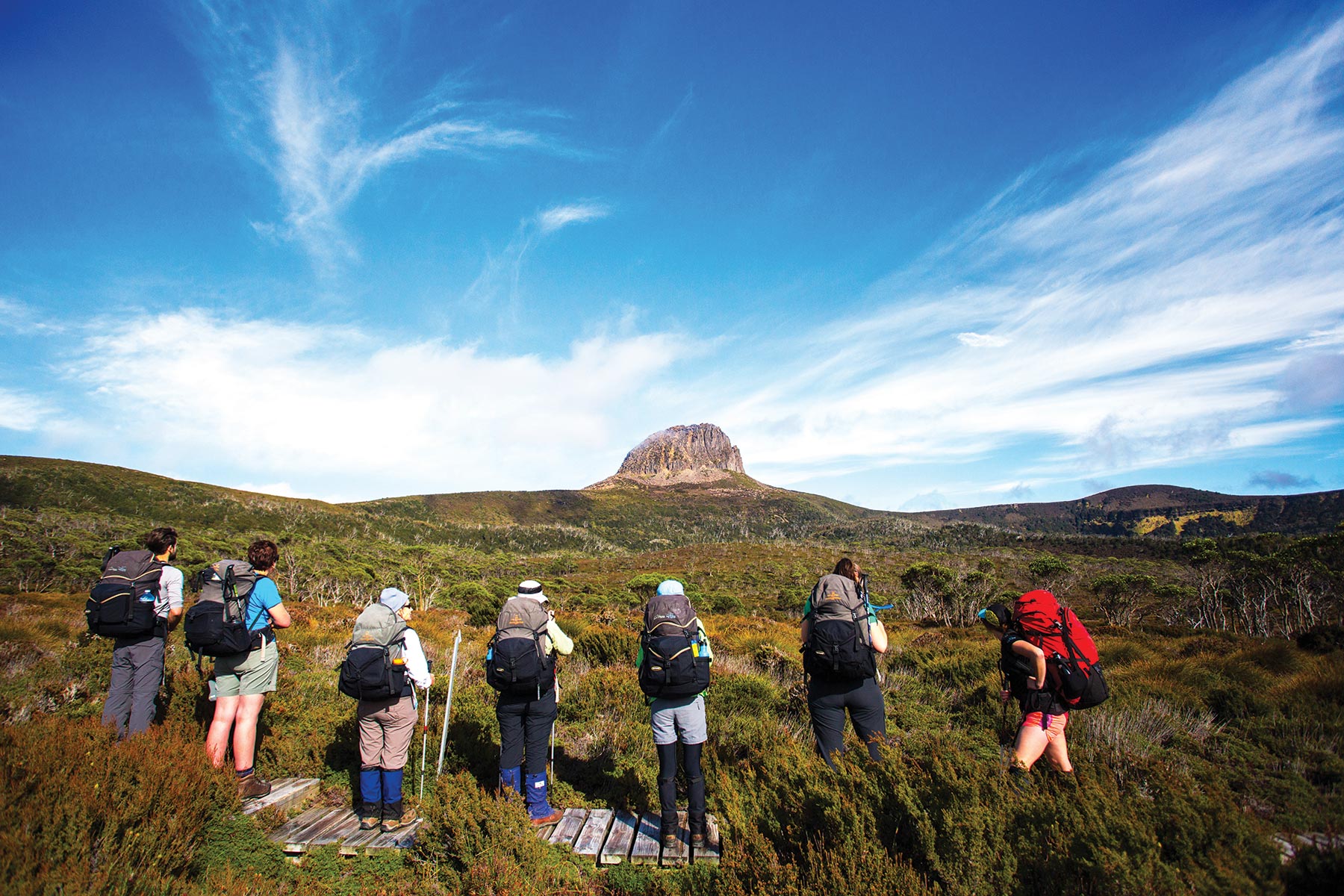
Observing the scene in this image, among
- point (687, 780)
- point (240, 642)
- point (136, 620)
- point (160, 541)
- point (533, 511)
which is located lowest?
point (687, 780)

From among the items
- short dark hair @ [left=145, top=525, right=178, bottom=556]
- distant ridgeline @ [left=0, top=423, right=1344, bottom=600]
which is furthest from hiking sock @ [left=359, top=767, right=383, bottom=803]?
distant ridgeline @ [left=0, top=423, right=1344, bottom=600]

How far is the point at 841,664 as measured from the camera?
4113 millimetres

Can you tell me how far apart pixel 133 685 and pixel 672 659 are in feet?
15.3

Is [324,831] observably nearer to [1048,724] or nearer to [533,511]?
[1048,724]

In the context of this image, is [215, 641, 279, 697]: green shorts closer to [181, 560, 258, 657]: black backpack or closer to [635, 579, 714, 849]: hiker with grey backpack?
[181, 560, 258, 657]: black backpack

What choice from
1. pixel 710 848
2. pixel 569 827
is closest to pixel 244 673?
pixel 569 827

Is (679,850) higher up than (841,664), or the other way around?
(841,664)

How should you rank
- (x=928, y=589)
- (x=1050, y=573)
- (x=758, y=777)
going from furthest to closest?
1. (x=1050, y=573)
2. (x=928, y=589)
3. (x=758, y=777)

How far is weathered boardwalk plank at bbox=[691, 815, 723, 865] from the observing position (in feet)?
12.7

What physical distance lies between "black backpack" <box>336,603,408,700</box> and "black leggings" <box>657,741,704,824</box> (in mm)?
2075

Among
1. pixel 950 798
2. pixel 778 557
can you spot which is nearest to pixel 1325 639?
pixel 950 798

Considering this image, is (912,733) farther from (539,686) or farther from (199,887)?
(199,887)

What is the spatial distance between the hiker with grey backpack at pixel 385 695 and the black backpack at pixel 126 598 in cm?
188

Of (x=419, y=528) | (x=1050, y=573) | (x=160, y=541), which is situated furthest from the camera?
(x=419, y=528)
